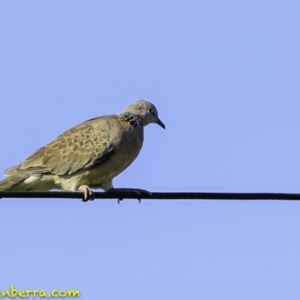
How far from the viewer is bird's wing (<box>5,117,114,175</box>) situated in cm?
950

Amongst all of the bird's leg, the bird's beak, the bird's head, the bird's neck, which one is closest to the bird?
the bird's leg

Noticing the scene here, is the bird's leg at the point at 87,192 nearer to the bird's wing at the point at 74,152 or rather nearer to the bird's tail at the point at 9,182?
the bird's wing at the point at 74,152

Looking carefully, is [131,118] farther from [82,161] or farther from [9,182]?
[9,182]

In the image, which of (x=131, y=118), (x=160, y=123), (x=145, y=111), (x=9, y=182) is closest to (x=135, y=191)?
(x=9, y=182)

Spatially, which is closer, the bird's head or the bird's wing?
the bird's wing

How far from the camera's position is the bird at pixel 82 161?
941cm

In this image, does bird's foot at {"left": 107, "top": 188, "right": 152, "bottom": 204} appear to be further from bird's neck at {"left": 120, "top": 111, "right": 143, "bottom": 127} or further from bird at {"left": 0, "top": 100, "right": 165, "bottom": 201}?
bird's neck at {"left": 120, "top": 111, "right": 143, "bottom": 127}

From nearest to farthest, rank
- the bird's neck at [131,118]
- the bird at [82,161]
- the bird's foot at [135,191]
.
Answer: 1. the bird's foot at [135,191]
2. the bird at [82,161]
3. the bird's neck at [131,118]

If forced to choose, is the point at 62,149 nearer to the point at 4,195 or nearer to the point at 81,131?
the point at 81,131

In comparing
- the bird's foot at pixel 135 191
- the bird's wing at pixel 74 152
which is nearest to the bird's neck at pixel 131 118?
the bird's wing at pixel 74 152

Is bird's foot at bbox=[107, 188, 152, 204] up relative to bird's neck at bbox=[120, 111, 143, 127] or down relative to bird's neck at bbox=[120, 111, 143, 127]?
down

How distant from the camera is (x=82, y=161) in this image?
9570 mm
